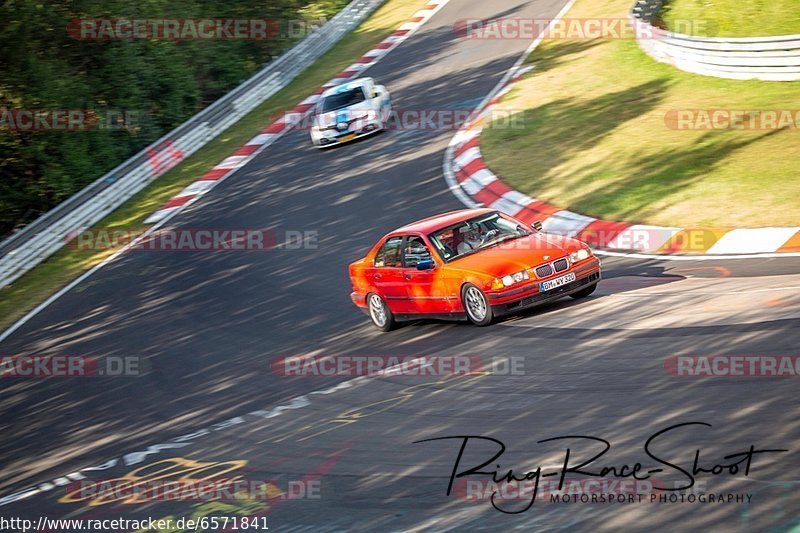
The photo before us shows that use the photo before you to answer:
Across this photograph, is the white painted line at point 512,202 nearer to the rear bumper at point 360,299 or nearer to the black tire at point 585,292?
the rear bumper at point 360,299

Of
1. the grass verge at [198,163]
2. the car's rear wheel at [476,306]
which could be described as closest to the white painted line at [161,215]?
the grass verge at [198,163]

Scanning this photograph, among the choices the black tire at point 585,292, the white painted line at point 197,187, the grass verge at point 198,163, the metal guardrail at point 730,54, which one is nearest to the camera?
the black tire at point 585,292

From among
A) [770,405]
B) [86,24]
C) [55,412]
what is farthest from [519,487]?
[86,24]

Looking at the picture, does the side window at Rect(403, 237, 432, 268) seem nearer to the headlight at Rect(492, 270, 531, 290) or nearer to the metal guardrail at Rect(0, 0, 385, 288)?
the headlight at Rect(492, 270, 531, 290)

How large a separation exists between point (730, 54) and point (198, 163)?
12.5 metres

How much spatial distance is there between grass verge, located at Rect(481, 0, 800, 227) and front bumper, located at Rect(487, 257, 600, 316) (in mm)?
3351

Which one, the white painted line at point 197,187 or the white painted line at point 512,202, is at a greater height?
the white painted line at point 197,187

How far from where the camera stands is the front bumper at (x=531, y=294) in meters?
11.2

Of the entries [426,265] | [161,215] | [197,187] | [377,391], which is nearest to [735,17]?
[197,187]

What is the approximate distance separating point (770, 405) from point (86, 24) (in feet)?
72.9

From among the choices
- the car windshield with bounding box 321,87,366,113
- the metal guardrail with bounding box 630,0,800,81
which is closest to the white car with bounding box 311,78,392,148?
the car windshield with bounding box 321,87,366,113

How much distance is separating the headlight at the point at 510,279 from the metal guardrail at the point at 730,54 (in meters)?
10.2

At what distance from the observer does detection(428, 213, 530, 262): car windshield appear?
12281mm

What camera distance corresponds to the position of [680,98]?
19.7 metres
